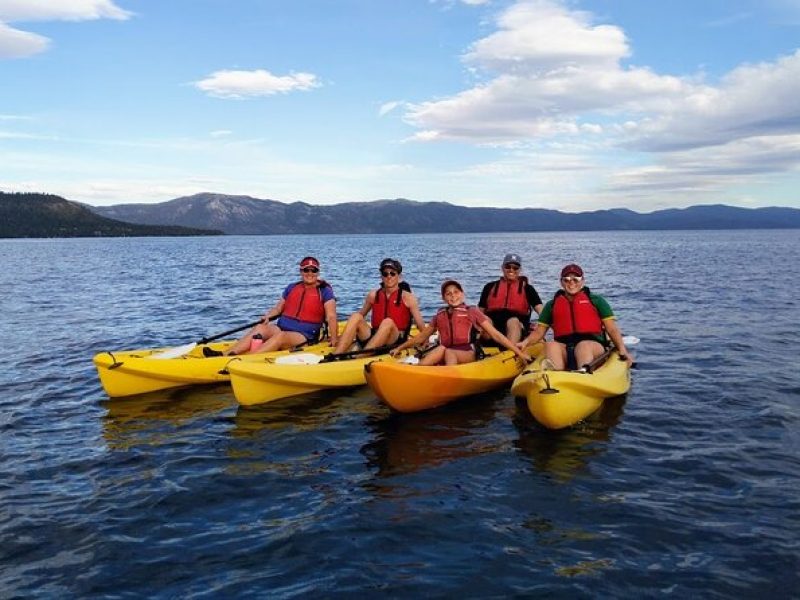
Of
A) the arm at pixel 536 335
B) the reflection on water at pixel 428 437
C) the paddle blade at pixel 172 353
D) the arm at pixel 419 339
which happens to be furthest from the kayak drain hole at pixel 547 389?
the paddle blade at pixel 172 353

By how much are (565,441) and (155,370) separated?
651cm

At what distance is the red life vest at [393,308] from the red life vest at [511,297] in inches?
68.8

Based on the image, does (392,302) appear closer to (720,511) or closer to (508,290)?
(508,290)

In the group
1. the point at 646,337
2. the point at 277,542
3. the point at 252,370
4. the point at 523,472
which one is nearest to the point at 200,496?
the point at 277,542

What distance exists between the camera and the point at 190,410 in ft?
32.4

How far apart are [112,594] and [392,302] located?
696cm

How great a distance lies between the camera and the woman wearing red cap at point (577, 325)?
9.62 metres

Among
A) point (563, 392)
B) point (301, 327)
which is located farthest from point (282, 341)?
point (563, 392)

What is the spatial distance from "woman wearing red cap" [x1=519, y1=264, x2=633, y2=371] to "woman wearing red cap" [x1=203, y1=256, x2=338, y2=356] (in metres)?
3.87

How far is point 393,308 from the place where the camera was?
1121 centimetres

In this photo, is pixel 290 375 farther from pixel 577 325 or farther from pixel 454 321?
pixel 577 325

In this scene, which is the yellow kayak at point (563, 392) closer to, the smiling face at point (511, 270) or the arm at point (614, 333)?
the arm at point (614, 333)

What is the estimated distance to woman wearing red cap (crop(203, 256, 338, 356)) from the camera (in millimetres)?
11258

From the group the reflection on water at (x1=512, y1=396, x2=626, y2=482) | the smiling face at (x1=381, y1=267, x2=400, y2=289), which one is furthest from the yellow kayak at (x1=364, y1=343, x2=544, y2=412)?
the smiling face at (x1=381, y1=267, x2=400, y2=289)
